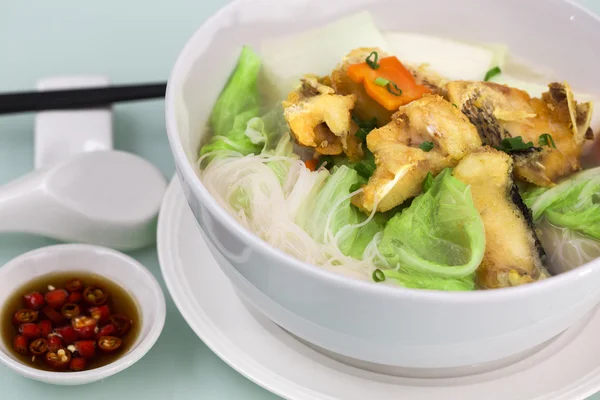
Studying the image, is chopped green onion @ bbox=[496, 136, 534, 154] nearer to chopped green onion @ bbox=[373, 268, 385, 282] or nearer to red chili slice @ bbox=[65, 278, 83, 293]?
chopped green onion @ bbox=[373, 268, 385, 282]

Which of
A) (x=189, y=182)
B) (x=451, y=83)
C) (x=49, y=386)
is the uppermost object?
(x=451, y=83)

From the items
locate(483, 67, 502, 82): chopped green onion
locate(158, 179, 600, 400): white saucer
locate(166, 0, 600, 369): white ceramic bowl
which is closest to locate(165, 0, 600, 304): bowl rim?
locate(166, 0, 600, 369): white ceramic bowl

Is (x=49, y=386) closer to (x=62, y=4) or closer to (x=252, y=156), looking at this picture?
(x=252, y=156)

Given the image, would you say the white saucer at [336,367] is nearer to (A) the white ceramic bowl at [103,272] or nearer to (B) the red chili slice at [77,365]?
(A) the white ceramic bowl at [103,272]

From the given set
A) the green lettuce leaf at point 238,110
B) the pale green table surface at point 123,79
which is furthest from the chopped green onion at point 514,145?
the pale green table surface at point 123,79

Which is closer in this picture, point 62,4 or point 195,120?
point 195,120

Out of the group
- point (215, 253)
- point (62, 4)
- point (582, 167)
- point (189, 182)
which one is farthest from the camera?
point (62, 4)

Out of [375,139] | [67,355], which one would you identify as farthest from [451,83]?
[67,355]
